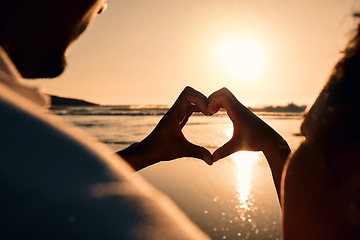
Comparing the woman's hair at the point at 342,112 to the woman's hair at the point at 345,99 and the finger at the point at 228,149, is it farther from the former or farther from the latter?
the finger at the point at 228,149

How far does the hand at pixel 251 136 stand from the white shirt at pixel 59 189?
4.79 feet

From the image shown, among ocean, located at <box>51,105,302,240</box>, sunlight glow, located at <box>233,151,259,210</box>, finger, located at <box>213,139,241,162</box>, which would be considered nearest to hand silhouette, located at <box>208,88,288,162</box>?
finger, located at <box>213,139,241,162</box>

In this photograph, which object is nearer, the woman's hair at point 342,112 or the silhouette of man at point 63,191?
the silhouette of man at point 63,191

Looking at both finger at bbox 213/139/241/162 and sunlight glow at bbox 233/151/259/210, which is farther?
sunlight glow at bbox 233/151/259/210

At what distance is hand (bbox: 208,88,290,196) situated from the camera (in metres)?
1.84

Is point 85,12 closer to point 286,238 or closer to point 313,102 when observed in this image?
point 313,102

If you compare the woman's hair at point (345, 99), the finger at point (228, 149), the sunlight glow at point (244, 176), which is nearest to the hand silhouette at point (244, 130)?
the finger at point (228, 149)

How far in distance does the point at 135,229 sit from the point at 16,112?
0.73 ft

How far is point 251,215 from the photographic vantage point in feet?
16.7

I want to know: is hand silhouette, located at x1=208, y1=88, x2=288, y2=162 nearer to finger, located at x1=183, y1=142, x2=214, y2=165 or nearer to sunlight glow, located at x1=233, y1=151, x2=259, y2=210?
finger, located at x1=183, y1=142, x2=214, y2=165

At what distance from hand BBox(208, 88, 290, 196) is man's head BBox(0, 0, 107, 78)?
917 mm

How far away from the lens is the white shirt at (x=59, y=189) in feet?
1.32

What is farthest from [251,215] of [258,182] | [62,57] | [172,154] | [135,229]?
[135,229]

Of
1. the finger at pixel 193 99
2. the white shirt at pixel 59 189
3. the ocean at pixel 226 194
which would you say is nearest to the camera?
the white shirt at pixel 59 189
